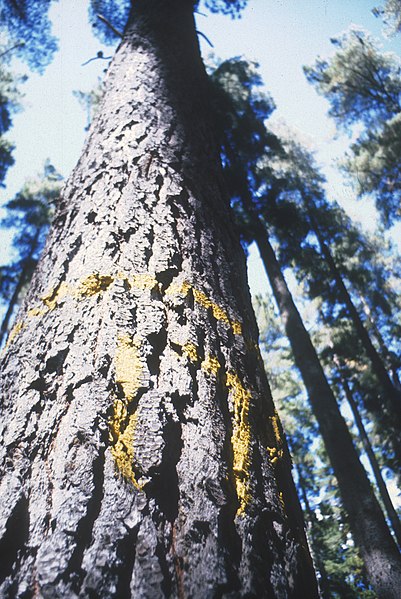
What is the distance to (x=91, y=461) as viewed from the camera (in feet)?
2.28

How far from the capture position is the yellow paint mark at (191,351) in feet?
2.93

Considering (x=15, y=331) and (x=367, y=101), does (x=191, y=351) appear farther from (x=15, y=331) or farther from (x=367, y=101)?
(x=367, y=101)

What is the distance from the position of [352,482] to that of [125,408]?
5167mm

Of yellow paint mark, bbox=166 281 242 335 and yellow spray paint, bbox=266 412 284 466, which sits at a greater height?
yellow paint mark, bbox=166 281 242 335

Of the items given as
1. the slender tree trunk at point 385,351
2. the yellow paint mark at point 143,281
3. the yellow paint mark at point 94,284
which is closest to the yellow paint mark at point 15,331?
the yellow paint mark at point 94,284

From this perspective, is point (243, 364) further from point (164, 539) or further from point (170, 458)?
point (164, 539)

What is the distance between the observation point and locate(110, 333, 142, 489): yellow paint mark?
70 centimetres

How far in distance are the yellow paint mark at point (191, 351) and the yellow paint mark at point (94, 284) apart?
28 cm

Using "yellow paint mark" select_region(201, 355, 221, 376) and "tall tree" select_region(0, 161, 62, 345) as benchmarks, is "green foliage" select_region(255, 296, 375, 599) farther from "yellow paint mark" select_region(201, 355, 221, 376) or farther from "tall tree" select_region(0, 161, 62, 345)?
"yellow paint mark" select_region(201, 355, 221, 376)

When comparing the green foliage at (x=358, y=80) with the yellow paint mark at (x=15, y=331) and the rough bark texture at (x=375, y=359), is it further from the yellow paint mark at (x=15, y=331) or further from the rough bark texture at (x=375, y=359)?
the yellow paint mark at (x=15, y=331)

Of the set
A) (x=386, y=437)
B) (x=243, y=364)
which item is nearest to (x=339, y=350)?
(x=386, y=437)

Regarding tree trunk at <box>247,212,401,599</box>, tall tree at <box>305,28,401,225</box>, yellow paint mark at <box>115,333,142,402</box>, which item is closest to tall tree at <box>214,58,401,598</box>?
tree trunk at <box>247,212,401,599</box>

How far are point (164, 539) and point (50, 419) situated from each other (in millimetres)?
343

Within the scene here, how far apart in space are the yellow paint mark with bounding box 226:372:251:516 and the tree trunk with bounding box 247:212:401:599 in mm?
4873
